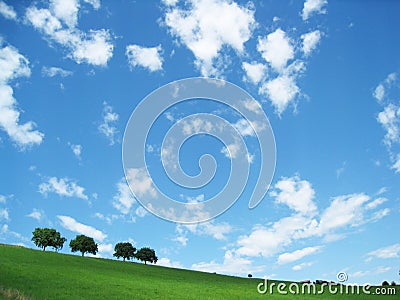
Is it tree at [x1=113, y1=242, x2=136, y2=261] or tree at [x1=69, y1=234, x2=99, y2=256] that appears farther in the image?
tree at [x1=113, y1=242, x2=136, y2=261]

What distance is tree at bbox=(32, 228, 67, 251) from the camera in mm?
85375

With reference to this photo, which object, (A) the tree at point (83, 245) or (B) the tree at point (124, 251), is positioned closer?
(A) the tree at point (83, 245)

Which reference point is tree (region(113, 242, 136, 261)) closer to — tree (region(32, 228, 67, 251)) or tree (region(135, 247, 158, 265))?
tree (region(135, 247, 158, 265))

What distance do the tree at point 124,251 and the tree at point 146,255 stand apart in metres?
1.49

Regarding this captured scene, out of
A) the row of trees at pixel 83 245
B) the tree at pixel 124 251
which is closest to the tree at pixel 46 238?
the row of trees at pixel 83 245

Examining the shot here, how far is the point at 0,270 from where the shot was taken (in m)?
37.2

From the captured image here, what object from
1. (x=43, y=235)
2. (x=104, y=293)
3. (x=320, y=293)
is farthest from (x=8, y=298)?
(x=43, y=235)

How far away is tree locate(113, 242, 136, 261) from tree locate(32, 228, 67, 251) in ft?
41.0

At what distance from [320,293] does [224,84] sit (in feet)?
100

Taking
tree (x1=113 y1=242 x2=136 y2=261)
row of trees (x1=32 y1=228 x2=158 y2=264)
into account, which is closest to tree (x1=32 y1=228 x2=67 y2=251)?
row of trees (x1=32 y1=228 x2=158 y2=264)

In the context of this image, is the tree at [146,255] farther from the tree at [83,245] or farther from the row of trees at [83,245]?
the tree at [83,245]

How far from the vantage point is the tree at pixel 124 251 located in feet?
302

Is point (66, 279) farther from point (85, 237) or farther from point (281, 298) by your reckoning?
point (85, 237)

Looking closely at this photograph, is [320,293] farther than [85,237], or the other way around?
[85,237]
